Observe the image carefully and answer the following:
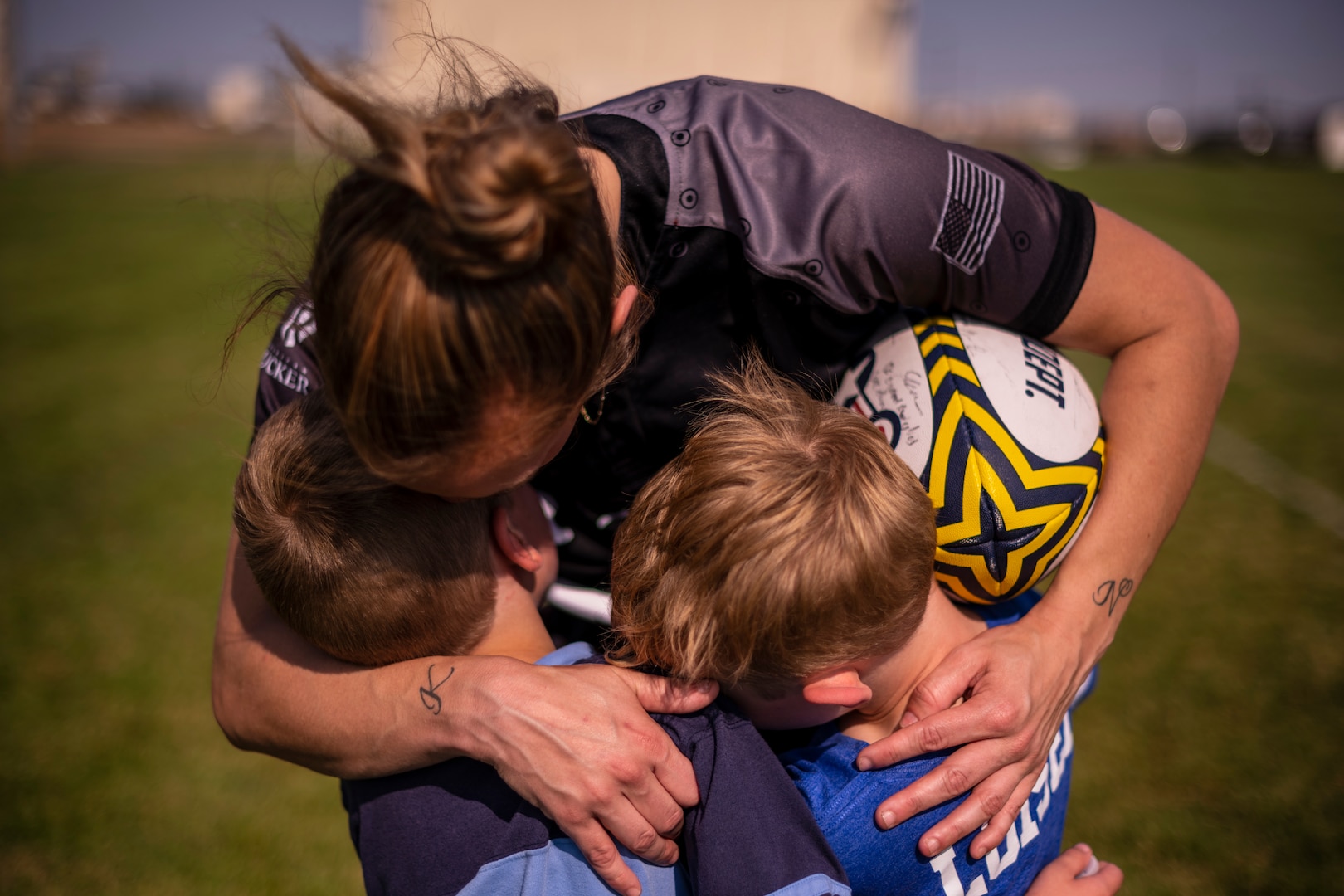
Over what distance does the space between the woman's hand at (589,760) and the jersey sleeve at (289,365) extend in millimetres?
714

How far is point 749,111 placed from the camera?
1.67 meters

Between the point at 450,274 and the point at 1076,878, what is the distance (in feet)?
5.76

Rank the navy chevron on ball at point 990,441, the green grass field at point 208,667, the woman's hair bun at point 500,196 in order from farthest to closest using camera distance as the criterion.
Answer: the green grass field at point 208,667
the navy chevron on ball at point 990,441
the woman's hair bun at point 500,196

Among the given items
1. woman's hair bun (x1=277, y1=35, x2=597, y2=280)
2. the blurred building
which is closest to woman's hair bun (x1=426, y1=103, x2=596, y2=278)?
woman's hair bun (x1=277, y1=35, x2=597, y2=280)

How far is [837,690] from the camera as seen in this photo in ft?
5.10

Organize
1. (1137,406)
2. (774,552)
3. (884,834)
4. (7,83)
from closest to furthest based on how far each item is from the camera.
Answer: (774,552)
(884,834)
(1137,406)
(7,83)

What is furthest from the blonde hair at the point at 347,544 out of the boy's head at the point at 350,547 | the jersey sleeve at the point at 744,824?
the jersey sleeve at the point at 744,824

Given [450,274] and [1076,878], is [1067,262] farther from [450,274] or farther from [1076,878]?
[1076,878]

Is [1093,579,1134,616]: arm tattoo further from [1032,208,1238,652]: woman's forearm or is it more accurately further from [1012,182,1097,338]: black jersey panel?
[1012,182,1097,338]: black jersey panel

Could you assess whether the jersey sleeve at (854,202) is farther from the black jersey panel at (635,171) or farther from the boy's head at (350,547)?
the boy's head at (350,547)

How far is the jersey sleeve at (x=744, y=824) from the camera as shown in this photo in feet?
4.59

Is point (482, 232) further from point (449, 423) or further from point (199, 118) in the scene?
point (199, 118)

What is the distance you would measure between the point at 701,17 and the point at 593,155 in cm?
1671

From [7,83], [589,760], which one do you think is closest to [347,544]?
[589,760]
